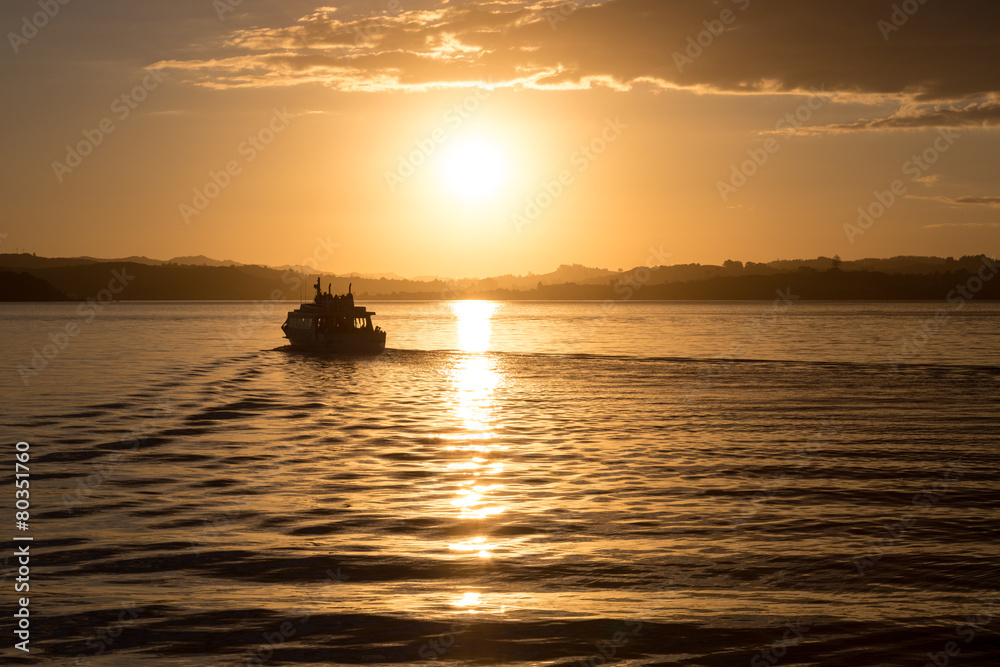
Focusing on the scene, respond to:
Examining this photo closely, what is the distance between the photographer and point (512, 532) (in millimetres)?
19406

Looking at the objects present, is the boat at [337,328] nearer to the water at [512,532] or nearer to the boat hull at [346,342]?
the boat hull at [346,342]

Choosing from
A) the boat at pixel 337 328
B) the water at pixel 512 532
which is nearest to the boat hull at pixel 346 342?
the boat at pixel 337 328

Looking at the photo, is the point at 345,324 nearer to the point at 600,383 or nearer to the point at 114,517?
the point at 600,383

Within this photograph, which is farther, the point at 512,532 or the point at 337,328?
the point at 337,328

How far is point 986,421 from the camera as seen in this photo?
39.3 meters

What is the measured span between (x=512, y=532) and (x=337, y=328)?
8231 cm

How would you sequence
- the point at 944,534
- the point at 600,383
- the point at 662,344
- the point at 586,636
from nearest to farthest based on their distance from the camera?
the point at 586,636, the point at 944,534, the point at 600,383, the point at 662,344

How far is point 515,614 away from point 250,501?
11.1 metres

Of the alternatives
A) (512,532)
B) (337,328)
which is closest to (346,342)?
(337,328)

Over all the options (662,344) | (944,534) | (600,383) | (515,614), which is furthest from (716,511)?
(662,344)

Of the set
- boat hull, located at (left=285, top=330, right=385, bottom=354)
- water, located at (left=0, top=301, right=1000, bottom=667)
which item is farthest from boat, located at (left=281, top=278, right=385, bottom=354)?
water, located at (left=0, top=301, right=1000, bottom=667)

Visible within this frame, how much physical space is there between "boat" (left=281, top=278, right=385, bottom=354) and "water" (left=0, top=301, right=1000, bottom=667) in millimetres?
50278

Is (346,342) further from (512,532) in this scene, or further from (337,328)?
(512,532)

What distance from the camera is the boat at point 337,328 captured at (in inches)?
3866
